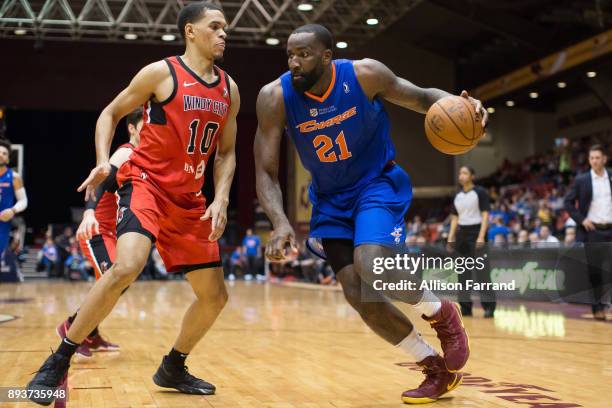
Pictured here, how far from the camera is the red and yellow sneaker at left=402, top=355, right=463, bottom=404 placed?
3762 mm

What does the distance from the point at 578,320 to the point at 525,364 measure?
11.9 ft

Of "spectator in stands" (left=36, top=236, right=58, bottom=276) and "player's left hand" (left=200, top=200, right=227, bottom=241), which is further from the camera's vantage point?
"spectator in stands" (left=36, top=236, right=58, bottom=276)

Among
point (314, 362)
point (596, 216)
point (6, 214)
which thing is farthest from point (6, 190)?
point (596, 216)

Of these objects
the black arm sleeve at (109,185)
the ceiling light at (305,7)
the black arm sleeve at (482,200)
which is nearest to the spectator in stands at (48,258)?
the ceiling light at (305,7)

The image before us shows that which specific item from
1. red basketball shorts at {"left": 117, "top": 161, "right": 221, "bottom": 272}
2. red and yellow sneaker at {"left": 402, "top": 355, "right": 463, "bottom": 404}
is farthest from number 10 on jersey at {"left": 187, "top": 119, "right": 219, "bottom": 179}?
red and yellow sneaker at {"left": 402, "top": 355, "right": 463, "bottom": 404}

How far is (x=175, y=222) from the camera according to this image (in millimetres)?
3934

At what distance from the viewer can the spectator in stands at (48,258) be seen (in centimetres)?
2170

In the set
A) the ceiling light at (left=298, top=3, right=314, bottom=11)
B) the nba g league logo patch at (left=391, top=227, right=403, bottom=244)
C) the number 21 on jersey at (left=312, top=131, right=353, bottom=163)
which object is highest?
the ceiling light at (left=298, top=3, right=314, bottom=11)

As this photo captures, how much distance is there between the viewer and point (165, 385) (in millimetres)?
4113

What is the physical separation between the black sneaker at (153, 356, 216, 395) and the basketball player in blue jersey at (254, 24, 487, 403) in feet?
3.15

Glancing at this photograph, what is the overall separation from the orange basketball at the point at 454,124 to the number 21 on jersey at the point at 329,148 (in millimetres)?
438

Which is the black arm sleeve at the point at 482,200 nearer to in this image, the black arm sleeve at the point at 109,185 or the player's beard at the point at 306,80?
the black arm sleeve at the point at 109,185

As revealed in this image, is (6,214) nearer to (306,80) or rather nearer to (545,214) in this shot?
(306,80)

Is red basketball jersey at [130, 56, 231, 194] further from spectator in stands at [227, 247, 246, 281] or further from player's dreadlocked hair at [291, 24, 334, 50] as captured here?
spectator in stands at [227, 247, 246, 281]
